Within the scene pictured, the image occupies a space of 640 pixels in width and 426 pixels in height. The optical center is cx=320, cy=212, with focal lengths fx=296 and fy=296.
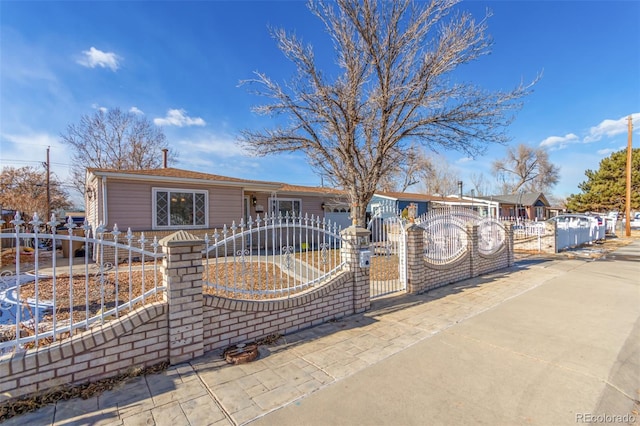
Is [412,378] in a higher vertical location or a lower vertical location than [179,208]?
lower

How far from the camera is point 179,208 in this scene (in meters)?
11.1

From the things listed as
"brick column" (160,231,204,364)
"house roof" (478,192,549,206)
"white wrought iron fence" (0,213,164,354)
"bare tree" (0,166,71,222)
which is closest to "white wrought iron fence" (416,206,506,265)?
"brick column" (160,231,204,364)

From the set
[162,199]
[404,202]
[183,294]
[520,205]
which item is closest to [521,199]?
[520,205]

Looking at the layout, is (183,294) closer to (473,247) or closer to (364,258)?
(364,258)

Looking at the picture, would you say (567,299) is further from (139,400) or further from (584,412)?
(139,400)

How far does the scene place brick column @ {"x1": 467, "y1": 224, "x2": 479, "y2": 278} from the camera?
24.6ft

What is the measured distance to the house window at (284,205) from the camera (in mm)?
15008

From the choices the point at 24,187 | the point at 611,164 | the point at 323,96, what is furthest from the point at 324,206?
the point at 611,164

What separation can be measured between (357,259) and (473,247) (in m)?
4.31

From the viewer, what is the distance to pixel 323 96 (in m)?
7.60

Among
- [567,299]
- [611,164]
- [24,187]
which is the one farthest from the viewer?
[611,164]

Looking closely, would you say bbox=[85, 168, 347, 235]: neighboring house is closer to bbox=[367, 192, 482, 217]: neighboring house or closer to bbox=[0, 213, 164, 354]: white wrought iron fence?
bbox=[0, 213, 164, 354]: white wrought iron fence

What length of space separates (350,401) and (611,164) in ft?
128

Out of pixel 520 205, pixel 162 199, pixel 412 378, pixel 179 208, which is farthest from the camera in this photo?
pixel 520 205
